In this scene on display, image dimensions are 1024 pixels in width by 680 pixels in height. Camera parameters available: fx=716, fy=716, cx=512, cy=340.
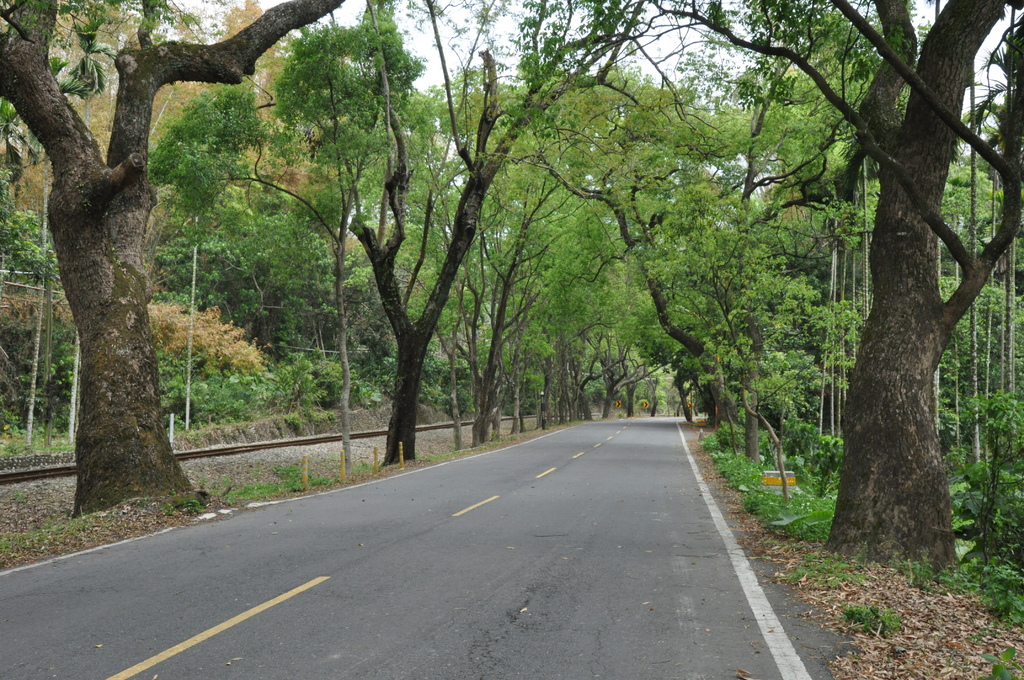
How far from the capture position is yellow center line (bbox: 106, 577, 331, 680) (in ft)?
14.2

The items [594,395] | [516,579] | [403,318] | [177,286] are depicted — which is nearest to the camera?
[516,579]

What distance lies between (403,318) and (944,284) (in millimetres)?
15449

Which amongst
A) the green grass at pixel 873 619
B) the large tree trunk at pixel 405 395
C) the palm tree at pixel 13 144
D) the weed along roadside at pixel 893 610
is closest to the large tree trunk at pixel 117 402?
the palm tree at pixel 13 144

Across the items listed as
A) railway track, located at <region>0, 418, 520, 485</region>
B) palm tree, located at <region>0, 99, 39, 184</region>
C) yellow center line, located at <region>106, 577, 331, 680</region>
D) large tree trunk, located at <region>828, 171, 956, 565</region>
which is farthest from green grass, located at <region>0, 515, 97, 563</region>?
palm tree, located at <region>0, 99, 39, 184</region>

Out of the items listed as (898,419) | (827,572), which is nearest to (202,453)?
(827,572)

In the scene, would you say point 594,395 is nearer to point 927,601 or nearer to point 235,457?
point 235,457

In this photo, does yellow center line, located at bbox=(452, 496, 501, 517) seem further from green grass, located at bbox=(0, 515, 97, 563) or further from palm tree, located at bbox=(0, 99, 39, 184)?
palm tree, located at bbox=(0, 99, 39, 184)

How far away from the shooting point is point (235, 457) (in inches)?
794

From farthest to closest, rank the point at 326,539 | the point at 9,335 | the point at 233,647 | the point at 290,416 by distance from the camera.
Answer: the point at 290,416
the point at 9,335
the point at 326,539
the point at 233,647

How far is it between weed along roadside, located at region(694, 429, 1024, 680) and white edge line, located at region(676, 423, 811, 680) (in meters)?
0.22

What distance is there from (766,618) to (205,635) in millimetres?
4231

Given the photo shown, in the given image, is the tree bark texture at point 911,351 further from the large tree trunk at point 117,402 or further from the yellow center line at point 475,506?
the large tree trunk at point 117,402

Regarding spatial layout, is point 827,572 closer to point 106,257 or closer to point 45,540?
point 45,540

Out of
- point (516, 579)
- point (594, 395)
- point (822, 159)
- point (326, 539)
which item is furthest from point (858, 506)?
point (594, 395)
